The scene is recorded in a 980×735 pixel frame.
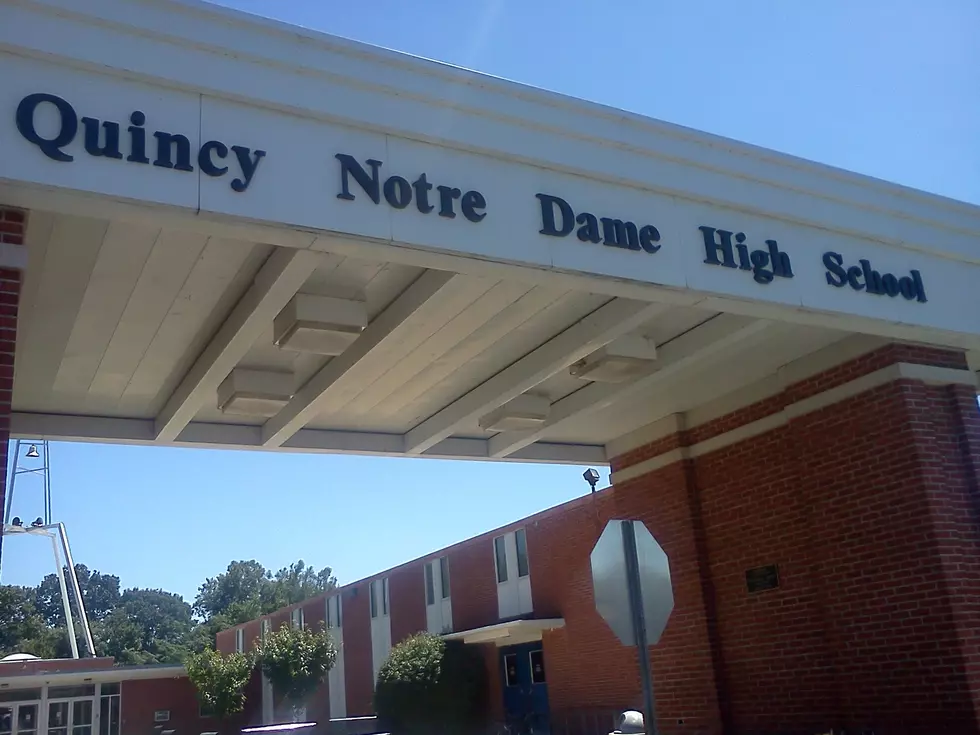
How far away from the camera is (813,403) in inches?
403

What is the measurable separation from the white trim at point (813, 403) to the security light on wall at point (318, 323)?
16.6ft

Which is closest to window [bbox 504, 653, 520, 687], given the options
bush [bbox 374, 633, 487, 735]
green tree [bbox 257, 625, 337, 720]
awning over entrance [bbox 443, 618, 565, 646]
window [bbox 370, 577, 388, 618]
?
awning over entrance [bbox 443, 618, 565, 646]

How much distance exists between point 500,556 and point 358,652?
13417 mm

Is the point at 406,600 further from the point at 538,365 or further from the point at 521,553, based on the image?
the point at 538,365

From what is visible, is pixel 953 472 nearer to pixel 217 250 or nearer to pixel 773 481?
pixel 773 481

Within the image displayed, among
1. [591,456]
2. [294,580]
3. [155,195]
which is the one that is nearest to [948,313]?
[591,456]

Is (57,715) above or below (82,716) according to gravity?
above

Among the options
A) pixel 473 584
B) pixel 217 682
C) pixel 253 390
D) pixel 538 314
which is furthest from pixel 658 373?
pixel 217 682

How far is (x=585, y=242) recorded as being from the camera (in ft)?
22.8

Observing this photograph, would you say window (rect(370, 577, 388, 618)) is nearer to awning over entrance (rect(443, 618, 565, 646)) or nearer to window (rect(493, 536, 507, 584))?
awning over entrance (rect(443, 618, 565, 646))

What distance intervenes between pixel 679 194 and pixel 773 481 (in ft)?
15.0

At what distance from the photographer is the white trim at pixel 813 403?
9500 millimetres

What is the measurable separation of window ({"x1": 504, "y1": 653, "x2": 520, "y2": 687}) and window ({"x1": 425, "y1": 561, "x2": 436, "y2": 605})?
4999 millimetres

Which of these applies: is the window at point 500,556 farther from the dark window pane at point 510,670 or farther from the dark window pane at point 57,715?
the dark window pane at point 57,715
